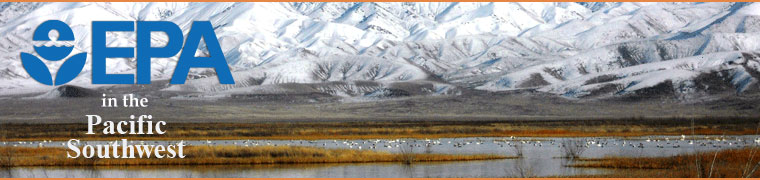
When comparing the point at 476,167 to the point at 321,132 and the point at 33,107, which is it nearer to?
the point at 321,132

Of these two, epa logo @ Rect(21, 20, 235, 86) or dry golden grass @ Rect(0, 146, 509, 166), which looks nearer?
epa logo @ Rect(21, 20, 235, 86)

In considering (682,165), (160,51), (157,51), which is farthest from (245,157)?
(682,165)

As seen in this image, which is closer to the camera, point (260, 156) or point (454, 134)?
point (260, 156)

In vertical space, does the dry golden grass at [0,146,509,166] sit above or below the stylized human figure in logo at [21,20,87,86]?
below

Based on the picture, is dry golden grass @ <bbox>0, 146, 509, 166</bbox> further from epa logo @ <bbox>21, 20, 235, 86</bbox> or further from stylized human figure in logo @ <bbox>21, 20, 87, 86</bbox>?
epa logo @ <bbox>21, 20, 235, 86</bbox>

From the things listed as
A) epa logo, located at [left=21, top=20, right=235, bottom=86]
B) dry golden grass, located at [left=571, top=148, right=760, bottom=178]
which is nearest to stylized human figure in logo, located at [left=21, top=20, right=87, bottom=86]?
epa logo, located at [left=21, top=20, right=235, bottom=86]

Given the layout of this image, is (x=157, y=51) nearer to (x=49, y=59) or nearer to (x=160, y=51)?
(x=160, y=51)

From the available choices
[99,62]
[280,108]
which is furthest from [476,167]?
[280,108]
